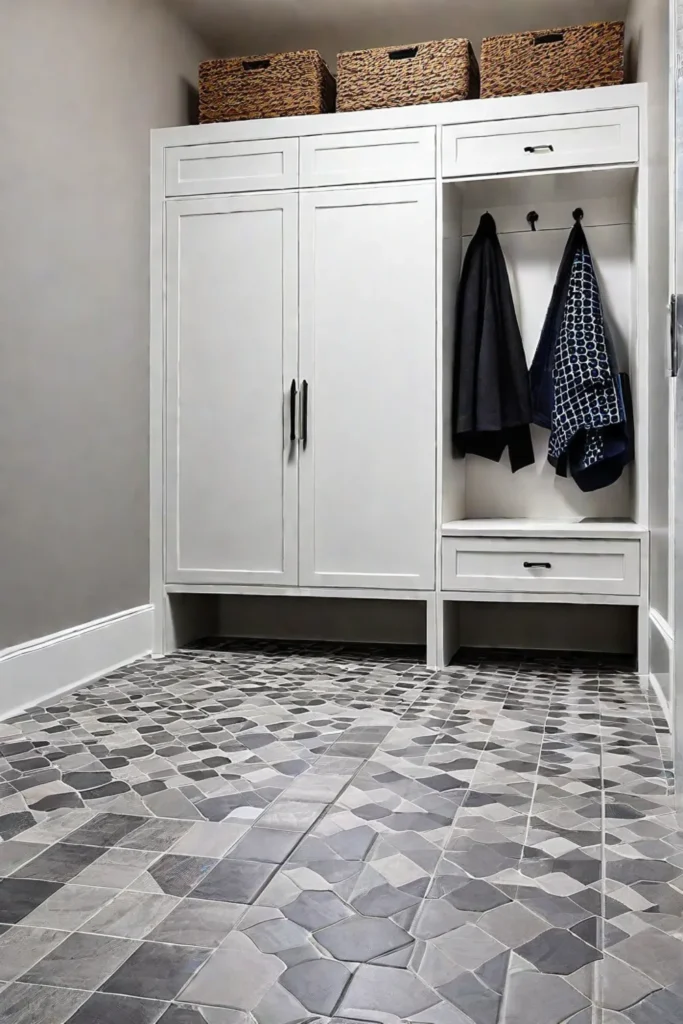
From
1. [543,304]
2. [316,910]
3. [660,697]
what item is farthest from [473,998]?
[543,304]

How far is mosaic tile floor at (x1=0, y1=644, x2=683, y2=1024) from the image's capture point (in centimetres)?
107

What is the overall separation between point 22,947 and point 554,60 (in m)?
3.01

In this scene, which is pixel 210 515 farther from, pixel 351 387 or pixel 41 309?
pixel 41 309

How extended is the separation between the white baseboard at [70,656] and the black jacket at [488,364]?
1346 mm

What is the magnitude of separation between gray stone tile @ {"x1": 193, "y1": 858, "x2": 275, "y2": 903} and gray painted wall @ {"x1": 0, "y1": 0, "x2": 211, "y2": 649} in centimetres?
123

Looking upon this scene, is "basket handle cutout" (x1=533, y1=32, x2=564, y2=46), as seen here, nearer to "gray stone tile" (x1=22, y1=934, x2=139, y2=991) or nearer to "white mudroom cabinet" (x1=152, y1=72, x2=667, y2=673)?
"white mudroom cabinet" (x1=152, y1=72, x2=667, y2=673)

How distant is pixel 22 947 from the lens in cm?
117

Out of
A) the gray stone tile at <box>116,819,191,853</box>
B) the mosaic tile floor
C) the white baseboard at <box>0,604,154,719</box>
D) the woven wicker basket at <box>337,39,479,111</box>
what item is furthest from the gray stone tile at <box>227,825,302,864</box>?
the woven wicker basket at <box>337,39,479,111</box>

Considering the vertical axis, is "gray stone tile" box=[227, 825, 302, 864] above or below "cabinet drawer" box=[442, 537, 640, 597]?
below

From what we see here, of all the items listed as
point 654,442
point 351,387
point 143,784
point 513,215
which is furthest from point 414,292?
point 143,784

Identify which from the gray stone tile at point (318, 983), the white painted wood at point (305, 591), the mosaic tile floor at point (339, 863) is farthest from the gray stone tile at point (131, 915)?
the white painted wood at point (305, 591)

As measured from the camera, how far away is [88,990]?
42.1 inches

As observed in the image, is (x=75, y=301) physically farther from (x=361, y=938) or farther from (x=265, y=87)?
(x=361, y=938)

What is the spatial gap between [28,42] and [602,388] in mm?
2052
